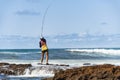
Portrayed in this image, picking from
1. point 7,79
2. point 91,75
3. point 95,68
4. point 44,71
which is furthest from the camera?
point 44,71

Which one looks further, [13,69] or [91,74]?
[13,69]

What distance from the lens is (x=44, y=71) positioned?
81.9ft

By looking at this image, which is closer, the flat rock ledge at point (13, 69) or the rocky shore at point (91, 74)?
the rocky shore at point (91, 74)

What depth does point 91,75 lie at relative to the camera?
17.9m

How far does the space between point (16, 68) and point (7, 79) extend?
3978 millimetres

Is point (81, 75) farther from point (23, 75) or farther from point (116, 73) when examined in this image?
point (23, 75)

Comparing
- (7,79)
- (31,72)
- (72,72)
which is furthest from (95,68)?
(31,72)

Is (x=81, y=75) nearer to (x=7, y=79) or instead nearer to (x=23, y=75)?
(x=7, y=79)

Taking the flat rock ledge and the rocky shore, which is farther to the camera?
the flat rock ledge

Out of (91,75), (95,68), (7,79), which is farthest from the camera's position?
(7,79)

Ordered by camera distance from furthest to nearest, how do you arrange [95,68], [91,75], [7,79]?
[7,79] < [95,68] < [91,75]

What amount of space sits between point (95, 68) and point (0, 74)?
7.43 m

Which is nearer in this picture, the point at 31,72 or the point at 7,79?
the point at 7,79

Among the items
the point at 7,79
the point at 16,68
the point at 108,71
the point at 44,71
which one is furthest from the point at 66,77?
the point at 16,68
